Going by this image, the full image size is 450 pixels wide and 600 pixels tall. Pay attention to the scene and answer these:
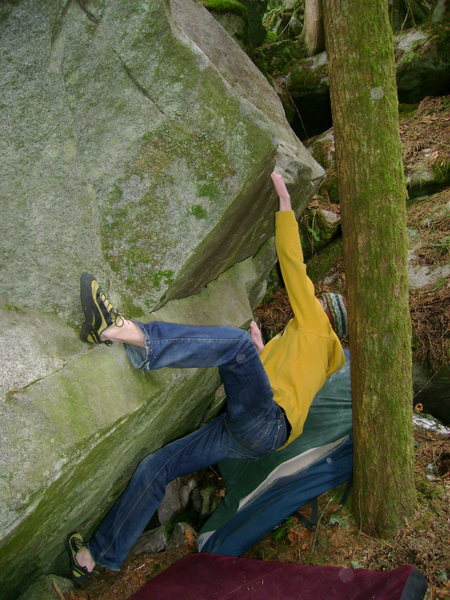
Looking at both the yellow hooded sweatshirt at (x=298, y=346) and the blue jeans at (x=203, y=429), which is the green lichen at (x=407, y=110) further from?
the blue jeans at (x=203, y=429)

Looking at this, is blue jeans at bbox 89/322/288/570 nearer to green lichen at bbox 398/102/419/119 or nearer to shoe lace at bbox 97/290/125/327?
shoe lace at bbox 97/290/125/327

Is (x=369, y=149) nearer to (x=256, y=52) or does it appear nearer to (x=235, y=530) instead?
(x=235, y=530)

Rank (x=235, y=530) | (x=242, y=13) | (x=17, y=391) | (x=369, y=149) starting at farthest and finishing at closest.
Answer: (x=242, y=13), (x=235, y=530), (x=369, y=149), (x=17, y=391)

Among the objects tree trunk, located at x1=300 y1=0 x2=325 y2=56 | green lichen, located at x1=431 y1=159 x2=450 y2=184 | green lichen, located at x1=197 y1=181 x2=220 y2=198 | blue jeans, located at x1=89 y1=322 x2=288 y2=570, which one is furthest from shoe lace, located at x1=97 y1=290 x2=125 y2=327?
tree trunk, located at x1=300 y1=0 x2=325 y2=56

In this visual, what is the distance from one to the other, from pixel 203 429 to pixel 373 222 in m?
2.40

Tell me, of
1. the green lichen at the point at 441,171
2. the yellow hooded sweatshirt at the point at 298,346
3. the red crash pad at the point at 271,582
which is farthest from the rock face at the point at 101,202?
the green lichen at the point at 441,171

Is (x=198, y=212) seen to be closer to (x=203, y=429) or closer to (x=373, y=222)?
(x=373, y=222)

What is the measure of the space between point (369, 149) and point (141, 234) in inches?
72.1

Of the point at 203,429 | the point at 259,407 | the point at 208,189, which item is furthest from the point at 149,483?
the point at 208,189

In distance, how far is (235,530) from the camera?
15.1 ft

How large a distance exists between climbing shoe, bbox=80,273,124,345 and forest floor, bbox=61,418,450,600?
2602 mm

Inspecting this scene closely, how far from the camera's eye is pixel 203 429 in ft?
14.8

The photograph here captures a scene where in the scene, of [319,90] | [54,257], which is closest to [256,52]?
[319,90]

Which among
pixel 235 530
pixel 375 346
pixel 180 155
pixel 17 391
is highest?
pixel 180 155
